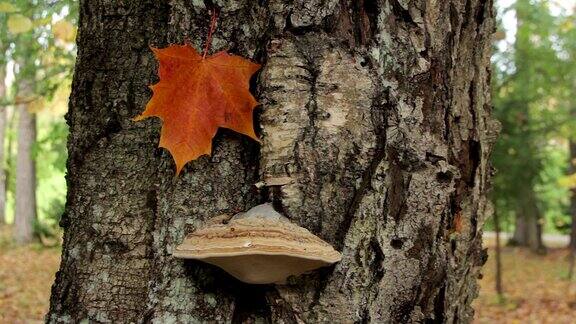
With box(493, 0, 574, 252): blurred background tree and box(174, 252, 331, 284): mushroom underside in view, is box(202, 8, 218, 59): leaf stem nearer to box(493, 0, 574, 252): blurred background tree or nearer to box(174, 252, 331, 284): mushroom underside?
box(174, 252, 331, 284): mushroom underside

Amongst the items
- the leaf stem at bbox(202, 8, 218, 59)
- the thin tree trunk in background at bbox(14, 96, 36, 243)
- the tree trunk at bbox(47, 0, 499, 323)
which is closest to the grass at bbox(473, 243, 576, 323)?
the tree trunk at bbox(47, 0, 499, 323)

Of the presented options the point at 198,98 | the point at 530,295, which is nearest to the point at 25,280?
the point at 530,295

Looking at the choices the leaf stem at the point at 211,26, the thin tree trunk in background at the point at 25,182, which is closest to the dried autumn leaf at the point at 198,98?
the leaf stem at the point at 211,26

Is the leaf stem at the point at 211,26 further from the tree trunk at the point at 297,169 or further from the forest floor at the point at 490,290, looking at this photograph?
the forest floor at the point at 490,290

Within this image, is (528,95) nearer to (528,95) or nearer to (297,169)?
(528,95)

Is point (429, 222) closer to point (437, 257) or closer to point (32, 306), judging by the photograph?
point (437, 257)
